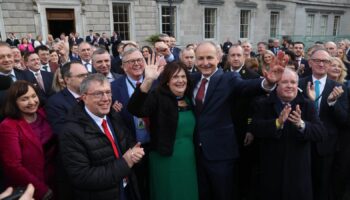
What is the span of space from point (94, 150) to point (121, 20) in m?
15.3

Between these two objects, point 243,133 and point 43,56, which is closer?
point 243,133

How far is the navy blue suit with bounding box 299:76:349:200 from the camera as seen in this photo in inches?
131

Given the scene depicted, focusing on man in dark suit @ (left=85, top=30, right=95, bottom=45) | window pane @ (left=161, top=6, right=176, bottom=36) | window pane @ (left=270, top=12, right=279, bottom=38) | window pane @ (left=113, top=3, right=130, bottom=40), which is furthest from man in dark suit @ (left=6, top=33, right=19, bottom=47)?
window pane @ (left=270, top=12, right=279, bottom=38)

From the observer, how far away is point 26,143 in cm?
255

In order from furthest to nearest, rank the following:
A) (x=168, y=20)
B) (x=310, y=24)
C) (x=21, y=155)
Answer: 1. (x=310, y=24)
2. (x=168, y=20)
3. (x=21, y=155)

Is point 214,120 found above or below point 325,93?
below

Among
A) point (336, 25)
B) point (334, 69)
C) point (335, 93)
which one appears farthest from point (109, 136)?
point (336, 25)

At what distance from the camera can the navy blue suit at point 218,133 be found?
2838mm

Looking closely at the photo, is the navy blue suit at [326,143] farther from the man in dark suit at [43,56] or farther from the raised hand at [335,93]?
the man in dark suit at [43,56]

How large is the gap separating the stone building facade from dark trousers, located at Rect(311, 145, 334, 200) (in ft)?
44.9

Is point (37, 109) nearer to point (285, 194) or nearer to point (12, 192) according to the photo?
point (12, 192)

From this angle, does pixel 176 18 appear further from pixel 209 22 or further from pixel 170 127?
pixel 170 127

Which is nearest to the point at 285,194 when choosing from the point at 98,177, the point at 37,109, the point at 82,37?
the point at 98,177

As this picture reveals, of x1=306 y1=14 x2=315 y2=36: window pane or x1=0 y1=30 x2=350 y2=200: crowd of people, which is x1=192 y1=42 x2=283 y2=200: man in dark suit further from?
x1=306 y1=14 x2=315 y2=36: window pane
